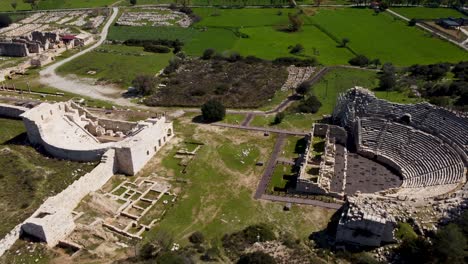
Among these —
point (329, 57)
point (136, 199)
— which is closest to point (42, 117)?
point (136, 199)

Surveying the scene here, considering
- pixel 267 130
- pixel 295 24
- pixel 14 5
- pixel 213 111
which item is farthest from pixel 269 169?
pixel 14 5

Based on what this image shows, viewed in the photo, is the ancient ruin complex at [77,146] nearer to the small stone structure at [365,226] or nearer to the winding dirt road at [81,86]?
the winding dirt road at [81,86]

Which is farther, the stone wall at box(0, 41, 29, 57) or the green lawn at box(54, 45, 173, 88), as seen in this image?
the stone wall at box(0, 41, 29, 57)

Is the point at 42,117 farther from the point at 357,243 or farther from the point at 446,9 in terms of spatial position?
the point at 446,9

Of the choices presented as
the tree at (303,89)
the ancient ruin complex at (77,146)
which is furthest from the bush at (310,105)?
the ancient ruin complex at (77,146)

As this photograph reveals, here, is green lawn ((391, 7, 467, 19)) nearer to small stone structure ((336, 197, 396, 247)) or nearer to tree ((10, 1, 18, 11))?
small stone structure ((336, 197, 396, 247))

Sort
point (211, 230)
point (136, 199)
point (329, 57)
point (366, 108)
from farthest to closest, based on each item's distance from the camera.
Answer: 1. point (329, 57)
2. point (366, 108)
3. point (136, 199)
4. point (211, 230)

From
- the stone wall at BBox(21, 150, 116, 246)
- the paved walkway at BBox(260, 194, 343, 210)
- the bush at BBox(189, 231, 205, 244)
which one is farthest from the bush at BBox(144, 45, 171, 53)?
the bush at BBox(189, 231, 205, 244)
